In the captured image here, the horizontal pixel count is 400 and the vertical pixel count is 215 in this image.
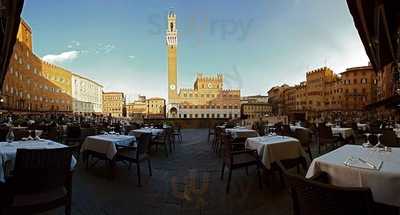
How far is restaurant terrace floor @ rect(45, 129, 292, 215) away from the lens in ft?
10.4

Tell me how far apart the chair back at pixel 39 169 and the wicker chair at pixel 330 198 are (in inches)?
79.0

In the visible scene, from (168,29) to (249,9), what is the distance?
62834mm

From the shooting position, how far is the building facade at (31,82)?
119ft

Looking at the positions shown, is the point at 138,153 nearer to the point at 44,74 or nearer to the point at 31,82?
the point at 31,82

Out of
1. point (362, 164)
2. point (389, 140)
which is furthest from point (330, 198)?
point (389, 140)

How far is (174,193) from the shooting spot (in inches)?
151

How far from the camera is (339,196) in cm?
126

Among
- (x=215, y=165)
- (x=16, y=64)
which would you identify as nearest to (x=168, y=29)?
(x=16, y=64)

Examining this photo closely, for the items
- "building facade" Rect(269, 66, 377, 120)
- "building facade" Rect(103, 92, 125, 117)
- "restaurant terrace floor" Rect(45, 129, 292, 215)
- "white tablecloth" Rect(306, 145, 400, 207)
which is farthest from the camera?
"building facade" Rect(103, 92, 125, 117)

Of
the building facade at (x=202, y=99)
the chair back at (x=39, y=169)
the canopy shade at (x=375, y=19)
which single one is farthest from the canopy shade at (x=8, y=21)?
the building facade at (x=202, y=99)

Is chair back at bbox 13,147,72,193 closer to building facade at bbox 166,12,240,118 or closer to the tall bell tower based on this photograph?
the tall bell tower

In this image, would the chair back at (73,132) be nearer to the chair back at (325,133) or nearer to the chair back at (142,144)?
the chair back at (142,144)

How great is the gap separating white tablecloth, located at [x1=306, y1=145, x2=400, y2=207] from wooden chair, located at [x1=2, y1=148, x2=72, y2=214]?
2.30 m

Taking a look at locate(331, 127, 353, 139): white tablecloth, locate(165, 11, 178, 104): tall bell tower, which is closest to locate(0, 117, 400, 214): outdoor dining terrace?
locate(331, 127, 353, 139): white tablecloth
